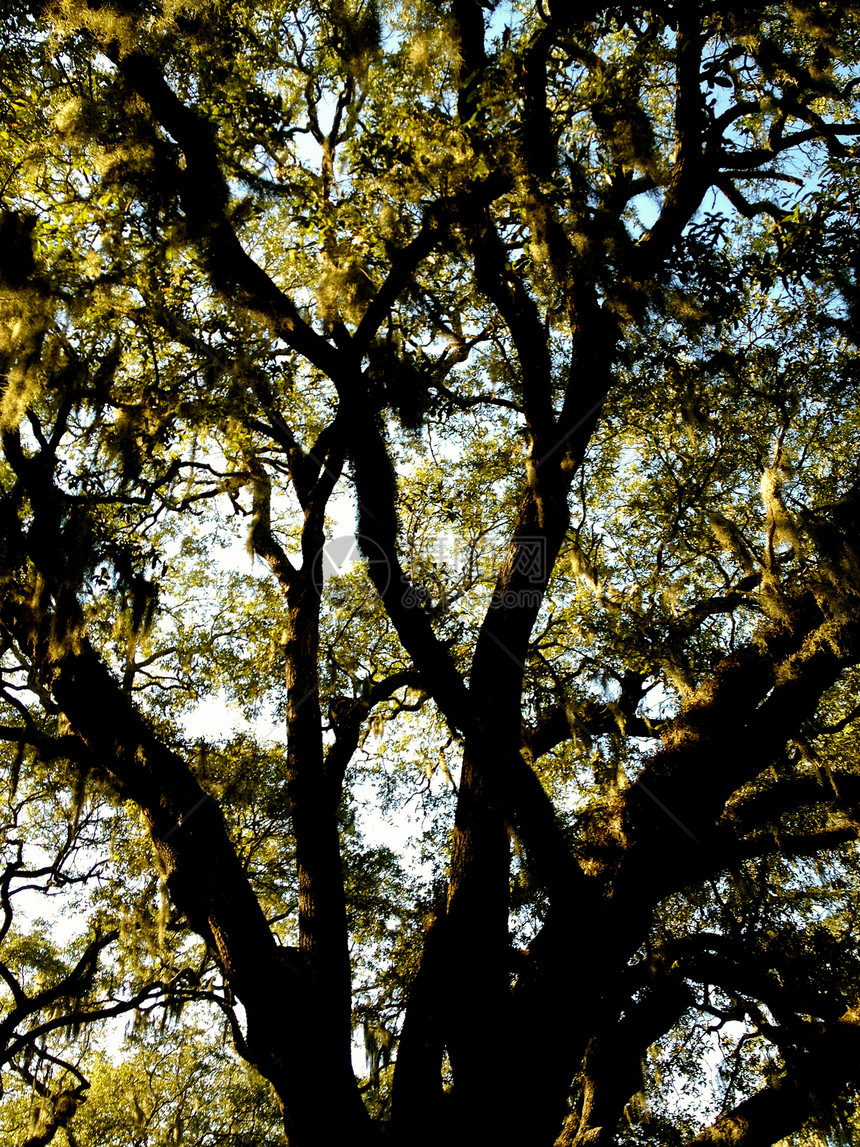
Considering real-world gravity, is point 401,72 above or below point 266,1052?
above

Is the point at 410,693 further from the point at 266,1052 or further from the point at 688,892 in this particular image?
the point at 266,1052

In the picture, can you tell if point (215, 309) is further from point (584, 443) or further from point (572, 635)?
point (572, 635)

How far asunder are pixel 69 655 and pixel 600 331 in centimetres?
375

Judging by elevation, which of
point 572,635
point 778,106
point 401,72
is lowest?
point 572,635

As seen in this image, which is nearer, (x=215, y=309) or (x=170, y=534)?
(x=215, y=309)

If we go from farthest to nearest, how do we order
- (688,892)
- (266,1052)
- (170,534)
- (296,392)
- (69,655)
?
(170,534)
(296,392)
(688,892)
(69,655)
(266,1052)

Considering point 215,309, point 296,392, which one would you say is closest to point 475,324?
point 296,392

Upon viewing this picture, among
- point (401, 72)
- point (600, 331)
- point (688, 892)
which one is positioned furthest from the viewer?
point (688, 892)

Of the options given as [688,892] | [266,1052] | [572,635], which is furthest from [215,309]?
[688,892]

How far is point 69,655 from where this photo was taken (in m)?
4.14

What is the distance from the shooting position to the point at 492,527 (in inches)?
297

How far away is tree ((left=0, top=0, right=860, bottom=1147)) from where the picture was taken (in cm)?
362

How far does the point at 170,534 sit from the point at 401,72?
489 cm

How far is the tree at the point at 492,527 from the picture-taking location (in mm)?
3615
